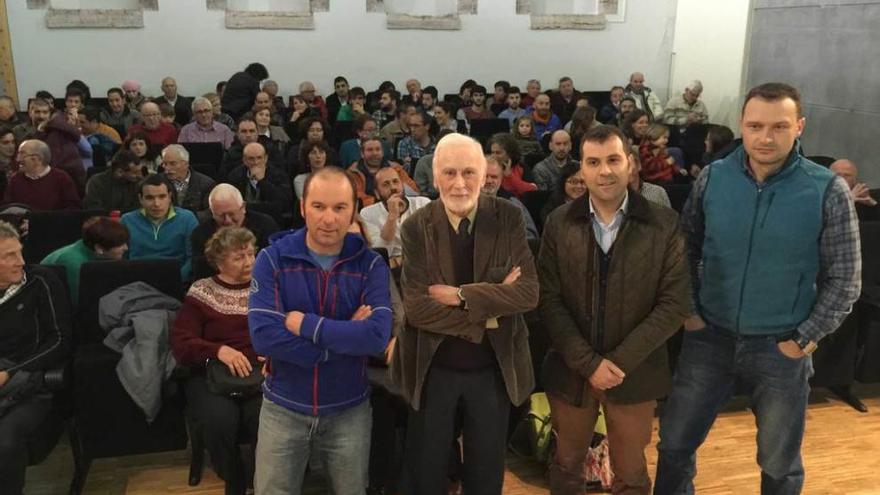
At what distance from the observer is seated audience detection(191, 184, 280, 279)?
3602mm

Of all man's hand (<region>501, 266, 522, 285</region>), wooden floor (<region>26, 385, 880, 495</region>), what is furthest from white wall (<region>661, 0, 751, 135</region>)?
man's hand (<region>501, 266, 522, 285</region>)

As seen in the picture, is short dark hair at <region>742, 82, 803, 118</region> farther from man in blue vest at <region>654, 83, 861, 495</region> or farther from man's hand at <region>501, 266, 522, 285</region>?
man's hand at <region>501, 266, 522, 285</region>

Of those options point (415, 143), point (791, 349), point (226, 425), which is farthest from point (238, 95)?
point (791, 349)

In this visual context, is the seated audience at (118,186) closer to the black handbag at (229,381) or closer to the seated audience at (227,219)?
the seated audience at (227,219)

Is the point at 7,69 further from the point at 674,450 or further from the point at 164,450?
the point at 674,450

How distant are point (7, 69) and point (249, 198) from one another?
248 inches

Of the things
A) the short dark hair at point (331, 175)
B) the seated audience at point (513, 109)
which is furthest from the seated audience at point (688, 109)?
the short dark hair at point (331, 175)

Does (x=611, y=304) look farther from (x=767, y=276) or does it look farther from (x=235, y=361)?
(x=235, y=361)

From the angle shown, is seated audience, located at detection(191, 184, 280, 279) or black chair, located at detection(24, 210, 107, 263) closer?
seated audience, located at detection(191, 184, 280, 279)

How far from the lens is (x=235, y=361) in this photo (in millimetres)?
2664

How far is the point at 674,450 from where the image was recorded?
2.31 m

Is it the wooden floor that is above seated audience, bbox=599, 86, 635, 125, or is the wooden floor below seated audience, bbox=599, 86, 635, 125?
below

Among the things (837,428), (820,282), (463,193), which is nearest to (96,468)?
(463,193)

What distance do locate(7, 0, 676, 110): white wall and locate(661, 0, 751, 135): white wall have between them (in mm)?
172
